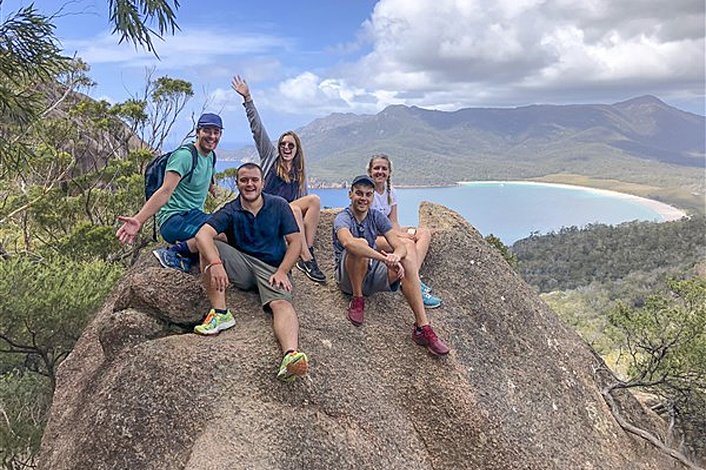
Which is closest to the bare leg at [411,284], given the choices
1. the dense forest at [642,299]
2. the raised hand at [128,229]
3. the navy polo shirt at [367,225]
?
the navy polo shirt at [367,225]

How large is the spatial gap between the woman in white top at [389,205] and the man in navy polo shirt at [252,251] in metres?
1.42

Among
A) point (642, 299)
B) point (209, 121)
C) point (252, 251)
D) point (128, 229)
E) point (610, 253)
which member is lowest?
point (610, 253)

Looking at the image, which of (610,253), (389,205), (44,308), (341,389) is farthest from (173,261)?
(610,253)

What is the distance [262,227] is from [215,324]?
101cm

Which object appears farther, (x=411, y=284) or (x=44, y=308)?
(x=44, y=308)

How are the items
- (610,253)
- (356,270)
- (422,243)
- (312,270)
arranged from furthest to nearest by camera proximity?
1. (610,253)
2. (422,243)
3. (312,270)
4. (356,270)

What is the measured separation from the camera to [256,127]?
7.25m

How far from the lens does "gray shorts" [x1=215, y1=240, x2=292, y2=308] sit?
5.69 metres

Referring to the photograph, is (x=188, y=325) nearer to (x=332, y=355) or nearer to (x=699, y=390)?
(x=332, y=355)

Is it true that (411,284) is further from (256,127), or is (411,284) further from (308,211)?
(256,127)

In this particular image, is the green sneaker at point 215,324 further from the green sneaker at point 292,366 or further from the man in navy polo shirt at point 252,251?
the green sneaker at point 292,366

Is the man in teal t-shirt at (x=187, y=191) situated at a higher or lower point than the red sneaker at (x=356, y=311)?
higher

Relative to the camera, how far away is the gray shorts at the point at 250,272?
5686 millimetres

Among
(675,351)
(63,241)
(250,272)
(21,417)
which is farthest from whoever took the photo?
(63,241)
